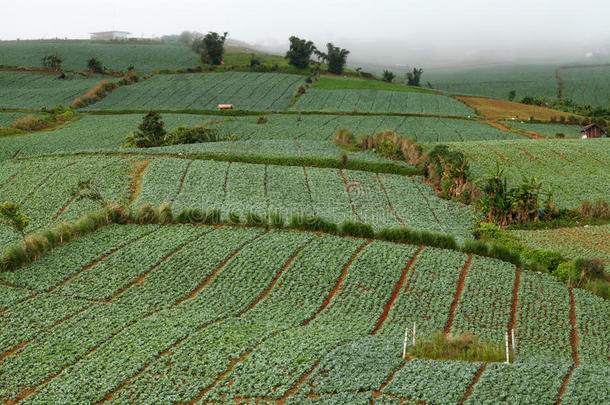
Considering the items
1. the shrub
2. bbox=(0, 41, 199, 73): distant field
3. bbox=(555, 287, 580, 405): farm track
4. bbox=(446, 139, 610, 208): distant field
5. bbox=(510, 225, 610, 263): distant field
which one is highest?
bbox=(0, 41, 199, 73): distant field

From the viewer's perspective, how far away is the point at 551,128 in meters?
69.6

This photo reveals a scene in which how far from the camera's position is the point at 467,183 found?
116ft

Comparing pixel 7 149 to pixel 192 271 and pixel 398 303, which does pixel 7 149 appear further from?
pixel 398 303

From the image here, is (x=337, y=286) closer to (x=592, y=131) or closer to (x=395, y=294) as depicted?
(x=395, y=294)

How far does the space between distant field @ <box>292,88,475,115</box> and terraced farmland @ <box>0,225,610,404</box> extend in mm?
57097

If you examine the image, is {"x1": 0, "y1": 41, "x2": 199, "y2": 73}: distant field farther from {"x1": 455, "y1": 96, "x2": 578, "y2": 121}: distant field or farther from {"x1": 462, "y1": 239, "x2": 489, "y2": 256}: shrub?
{"x1": 462, "y1": 239, "x2": 489, "y2": 256}: shrub

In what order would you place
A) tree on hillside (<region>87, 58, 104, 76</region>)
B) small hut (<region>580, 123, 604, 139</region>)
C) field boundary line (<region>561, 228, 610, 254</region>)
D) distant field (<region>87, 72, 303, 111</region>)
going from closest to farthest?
field boundary line (<region>561, 228, 610, 254</region>)
small hut (<region>580, 123, 604, 139</region>)
distant field (<region>87, 72, 303, 111</region>)
tree on hillside (<region>87, 58, 104, 76</region>)

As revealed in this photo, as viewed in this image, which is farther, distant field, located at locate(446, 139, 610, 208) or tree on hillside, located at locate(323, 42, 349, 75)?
tree on hillside, located at locate(323, 42, 349, 75)

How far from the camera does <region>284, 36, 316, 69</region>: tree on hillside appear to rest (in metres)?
109

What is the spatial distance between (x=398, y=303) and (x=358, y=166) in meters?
22.8

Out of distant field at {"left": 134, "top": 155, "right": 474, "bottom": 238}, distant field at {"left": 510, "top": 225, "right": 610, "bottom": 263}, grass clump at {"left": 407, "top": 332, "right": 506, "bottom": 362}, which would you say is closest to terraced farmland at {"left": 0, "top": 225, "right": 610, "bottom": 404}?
grass clump at {"left": 407, "top": 332, "right": 506, "bottom": 362}

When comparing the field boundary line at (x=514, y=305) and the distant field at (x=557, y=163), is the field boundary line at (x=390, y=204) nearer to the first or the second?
the distant field at (x=557, y=163)

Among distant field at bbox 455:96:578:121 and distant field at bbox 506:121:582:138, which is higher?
distant field at bbox 455:96:578:121

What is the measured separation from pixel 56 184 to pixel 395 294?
89.9 ft
